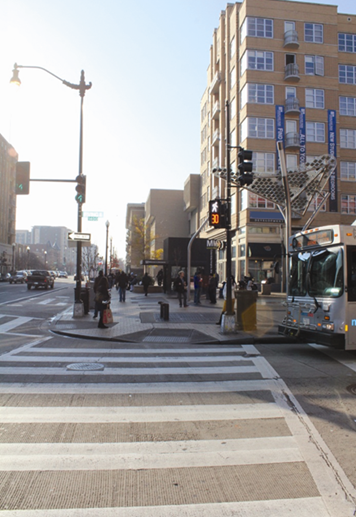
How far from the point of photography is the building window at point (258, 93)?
126 feet

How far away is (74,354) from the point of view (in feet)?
31.2

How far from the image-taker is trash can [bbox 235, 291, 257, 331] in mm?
13266

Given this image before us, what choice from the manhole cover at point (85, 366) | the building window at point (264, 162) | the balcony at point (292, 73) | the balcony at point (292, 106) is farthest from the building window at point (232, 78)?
the manhole cover at point (85, 366)

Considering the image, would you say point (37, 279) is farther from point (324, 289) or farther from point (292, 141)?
point (324, 289)

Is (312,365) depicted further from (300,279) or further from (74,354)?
(74,354)

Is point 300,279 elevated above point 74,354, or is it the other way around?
point 300,279

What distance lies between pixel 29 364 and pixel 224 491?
573 cm

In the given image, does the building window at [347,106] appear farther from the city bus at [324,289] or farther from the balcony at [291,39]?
the city bus at [324,289]

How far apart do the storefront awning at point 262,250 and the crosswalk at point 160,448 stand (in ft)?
100

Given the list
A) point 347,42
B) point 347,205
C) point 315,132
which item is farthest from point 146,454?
point 347,42

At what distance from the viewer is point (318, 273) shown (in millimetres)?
9562

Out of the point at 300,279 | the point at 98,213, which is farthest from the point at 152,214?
the point at 300,279

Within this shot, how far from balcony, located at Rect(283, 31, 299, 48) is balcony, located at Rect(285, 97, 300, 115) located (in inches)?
192

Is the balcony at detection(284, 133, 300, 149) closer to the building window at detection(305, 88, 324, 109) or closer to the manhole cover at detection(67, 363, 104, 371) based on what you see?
the building window at detection(305, 88, 324, 109)
